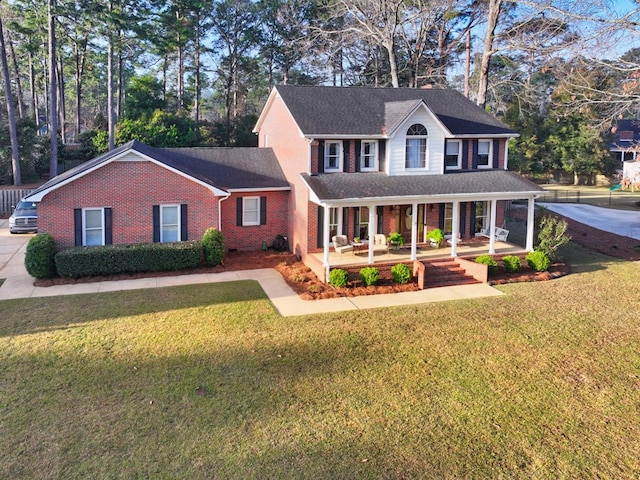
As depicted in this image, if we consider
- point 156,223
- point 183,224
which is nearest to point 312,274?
point 183,224

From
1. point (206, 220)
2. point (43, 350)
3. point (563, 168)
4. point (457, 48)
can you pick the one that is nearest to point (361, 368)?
point (43, 350)

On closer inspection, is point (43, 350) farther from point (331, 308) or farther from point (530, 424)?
point (530, 424)

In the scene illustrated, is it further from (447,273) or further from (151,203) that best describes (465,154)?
(151,203)

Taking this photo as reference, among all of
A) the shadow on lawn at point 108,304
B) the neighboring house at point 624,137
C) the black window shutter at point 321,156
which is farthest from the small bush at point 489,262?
the neighboring house at point 624,137

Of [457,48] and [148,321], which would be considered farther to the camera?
[457,48]

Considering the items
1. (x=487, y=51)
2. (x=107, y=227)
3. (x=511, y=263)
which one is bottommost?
(x=511, y=263)

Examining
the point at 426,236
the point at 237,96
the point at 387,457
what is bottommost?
the point at 387,457

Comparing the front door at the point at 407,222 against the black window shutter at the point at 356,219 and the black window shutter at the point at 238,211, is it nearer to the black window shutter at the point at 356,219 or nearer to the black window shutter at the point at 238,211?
the black window shutter at the point at 356,219
